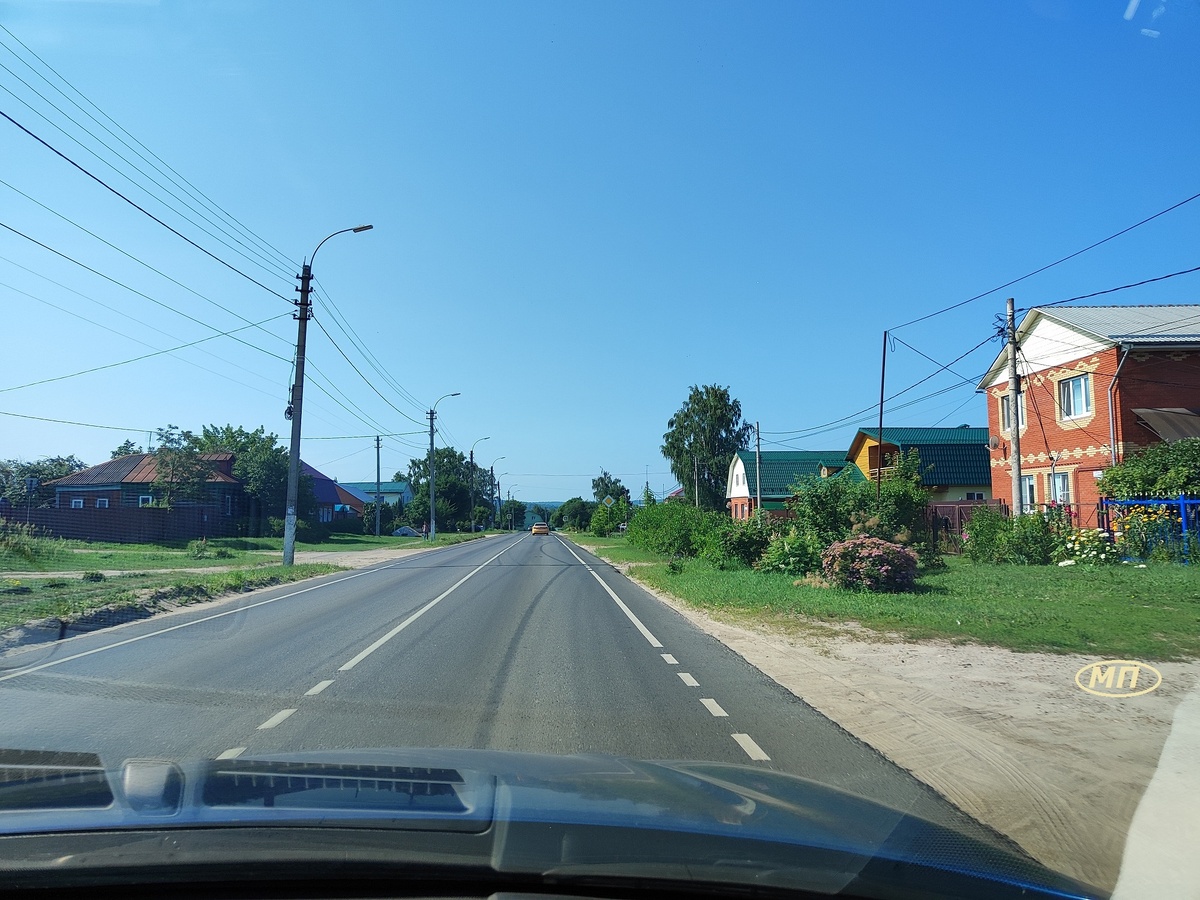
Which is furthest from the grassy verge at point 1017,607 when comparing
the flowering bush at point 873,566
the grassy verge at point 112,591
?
the grassy verge at point 112,591

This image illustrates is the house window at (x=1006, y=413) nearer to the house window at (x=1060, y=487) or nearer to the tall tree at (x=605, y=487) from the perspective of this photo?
the house window at (x=1060, y=487)

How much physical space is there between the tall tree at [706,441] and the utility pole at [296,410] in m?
40.4

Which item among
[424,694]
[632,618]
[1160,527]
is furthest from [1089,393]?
[424,694]

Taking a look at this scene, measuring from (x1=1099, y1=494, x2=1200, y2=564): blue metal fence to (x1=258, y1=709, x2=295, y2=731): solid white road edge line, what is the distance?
61.6ft

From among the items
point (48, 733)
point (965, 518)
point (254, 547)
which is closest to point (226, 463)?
point (254, 547)

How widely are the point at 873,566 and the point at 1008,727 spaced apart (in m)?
9.28

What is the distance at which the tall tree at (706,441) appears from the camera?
208 ft

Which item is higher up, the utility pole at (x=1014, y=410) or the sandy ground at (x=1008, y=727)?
the utility pole at (x=1014, y=410)

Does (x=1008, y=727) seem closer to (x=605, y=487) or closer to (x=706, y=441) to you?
(x=706, y=441)

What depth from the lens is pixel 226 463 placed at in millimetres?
52562

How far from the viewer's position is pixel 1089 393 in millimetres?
26359

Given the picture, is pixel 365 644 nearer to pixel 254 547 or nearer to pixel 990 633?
pixel 990 633

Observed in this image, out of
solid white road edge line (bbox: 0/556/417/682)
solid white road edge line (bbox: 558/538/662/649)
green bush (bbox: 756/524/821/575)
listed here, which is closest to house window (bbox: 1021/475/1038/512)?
green bush (bbox: 756/524/821/575)

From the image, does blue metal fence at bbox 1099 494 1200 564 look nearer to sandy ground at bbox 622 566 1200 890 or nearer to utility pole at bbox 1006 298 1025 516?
utility pole at bbox 1006 298 1025 516
